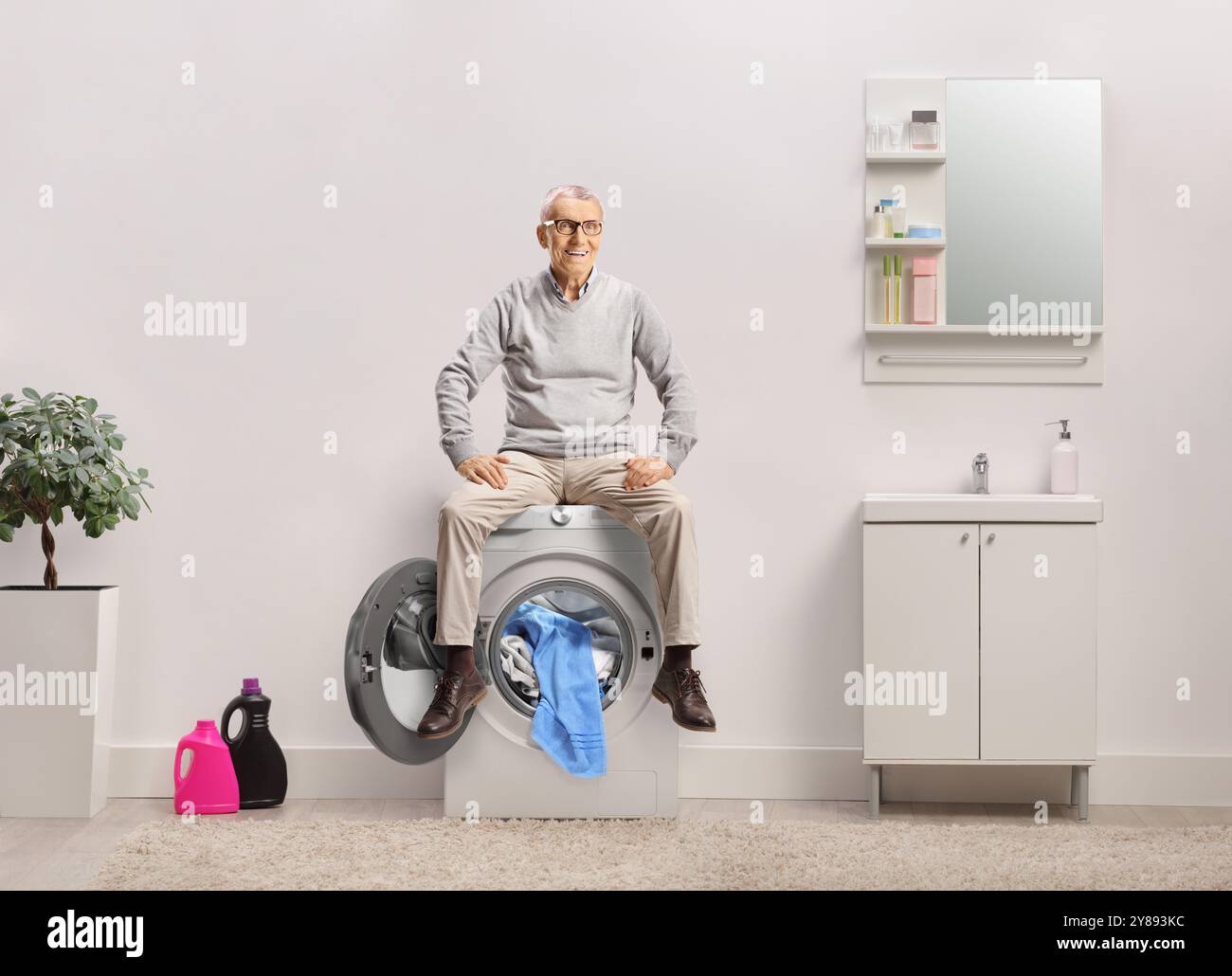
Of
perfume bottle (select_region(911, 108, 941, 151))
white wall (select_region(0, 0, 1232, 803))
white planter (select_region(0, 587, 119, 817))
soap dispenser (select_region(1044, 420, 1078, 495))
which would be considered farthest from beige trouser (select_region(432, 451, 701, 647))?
perfume bottle (select_region(911, 108, 941, 151))

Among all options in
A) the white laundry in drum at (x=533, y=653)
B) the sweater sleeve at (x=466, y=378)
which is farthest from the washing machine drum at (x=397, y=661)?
the sweater sleeve at (x=466, y=378)

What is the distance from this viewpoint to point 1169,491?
11.3 ft

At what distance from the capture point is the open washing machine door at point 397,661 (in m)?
2.78

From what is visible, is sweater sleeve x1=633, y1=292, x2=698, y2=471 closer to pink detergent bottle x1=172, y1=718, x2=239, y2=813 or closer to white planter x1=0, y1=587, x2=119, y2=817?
pink detergent bottle x1=172, y1=718, x2=239, y2=813

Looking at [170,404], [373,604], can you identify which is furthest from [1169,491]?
[170,404]

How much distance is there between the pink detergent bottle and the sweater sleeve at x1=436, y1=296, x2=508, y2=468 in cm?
97

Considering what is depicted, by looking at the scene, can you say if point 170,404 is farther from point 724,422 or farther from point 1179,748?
point 1179,748

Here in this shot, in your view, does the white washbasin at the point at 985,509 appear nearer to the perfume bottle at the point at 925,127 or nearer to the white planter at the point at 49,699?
the perfume bottle at the point at 925,127

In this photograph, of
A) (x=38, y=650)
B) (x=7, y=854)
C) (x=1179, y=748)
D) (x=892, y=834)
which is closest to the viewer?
(x=7, y=854)

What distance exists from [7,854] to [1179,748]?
9.75ft

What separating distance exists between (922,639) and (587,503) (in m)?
0.91

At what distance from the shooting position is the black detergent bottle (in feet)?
10.7

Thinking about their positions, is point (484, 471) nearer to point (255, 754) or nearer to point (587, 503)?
point (587, 503)

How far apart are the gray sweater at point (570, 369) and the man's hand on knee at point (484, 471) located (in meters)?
0.12
